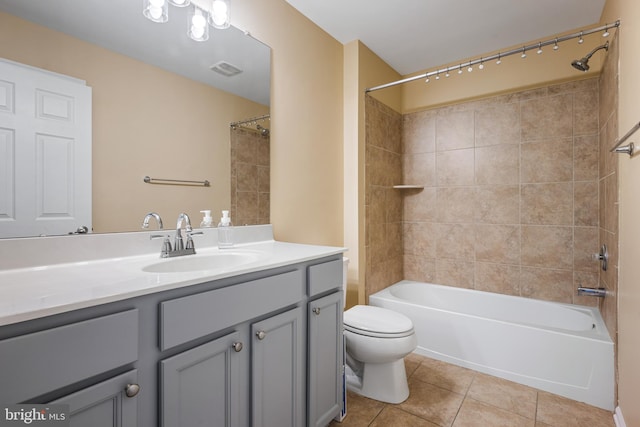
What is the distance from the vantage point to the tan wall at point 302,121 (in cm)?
195

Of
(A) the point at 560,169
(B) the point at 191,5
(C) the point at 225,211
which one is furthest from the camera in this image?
(A) the point at 560,169

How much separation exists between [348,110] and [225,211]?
137 cm

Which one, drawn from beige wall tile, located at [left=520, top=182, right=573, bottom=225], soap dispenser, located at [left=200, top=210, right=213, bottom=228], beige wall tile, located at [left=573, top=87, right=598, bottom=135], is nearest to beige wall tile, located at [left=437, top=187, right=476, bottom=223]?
beige wall tile, located at [left=520, top=182, right=573, bottom=225]

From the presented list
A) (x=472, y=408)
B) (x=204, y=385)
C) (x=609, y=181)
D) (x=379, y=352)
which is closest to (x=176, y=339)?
(x=204, y=385)

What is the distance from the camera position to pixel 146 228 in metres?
1.37

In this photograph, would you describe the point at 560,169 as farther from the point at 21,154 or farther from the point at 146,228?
the point at 21,154

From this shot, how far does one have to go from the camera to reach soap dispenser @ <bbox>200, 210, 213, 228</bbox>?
62.7 inches

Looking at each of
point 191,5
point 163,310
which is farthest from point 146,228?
point 191,5

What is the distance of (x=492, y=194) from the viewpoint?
2.67m

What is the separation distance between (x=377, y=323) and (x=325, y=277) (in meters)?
0.58

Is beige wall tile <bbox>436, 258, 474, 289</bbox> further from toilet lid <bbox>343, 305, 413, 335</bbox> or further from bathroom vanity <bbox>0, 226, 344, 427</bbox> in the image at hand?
bathroom vanity <bbox>0, 226, 344, 427</bbox>

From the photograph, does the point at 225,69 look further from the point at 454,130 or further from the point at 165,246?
the point at 454,130

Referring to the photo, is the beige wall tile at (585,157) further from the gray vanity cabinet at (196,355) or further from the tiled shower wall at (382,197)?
the gray vanity cabinet at (196,355)

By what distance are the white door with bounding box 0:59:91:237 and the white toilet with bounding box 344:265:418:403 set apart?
1.43m
